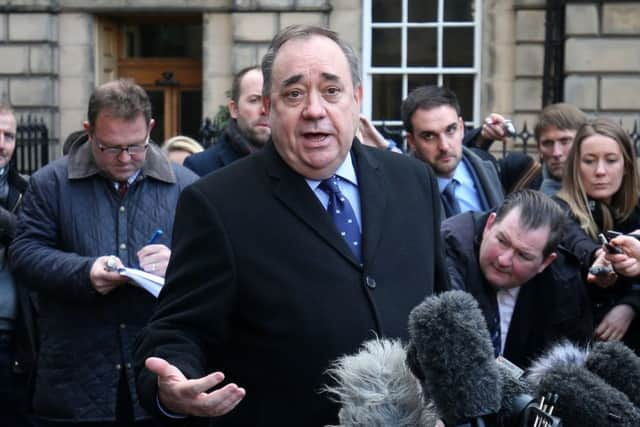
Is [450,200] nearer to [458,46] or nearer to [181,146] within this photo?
[181,146]

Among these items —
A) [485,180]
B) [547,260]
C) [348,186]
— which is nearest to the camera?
[348,186]

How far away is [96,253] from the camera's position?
13.8 ft

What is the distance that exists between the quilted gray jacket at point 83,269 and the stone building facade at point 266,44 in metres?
8.13

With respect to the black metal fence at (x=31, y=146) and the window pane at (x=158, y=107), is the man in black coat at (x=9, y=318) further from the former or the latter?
the window pane at (x=158, y=107)

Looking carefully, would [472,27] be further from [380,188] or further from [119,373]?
[380,188]

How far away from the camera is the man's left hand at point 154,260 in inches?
159

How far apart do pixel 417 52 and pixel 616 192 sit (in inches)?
332

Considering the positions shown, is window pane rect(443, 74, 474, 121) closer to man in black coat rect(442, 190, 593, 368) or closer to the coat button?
man in black coat rect(442, 190, 593, 368)

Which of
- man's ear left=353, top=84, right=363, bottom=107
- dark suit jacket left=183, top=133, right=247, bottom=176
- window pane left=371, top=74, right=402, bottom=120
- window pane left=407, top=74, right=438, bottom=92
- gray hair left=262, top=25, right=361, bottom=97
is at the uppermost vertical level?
window pane left=407, top=74, right=438, bottom=92

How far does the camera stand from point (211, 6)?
40.7ft

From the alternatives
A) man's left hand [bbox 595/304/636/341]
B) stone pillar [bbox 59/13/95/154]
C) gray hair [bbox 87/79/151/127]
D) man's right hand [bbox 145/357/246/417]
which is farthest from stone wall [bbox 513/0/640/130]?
man's right hand [bbox 145/357/246/417]

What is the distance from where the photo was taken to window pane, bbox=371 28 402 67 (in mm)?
12797

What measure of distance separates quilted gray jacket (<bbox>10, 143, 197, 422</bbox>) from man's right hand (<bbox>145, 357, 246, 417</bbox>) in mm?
1604

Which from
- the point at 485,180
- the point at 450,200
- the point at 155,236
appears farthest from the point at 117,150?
the point at 485,180
